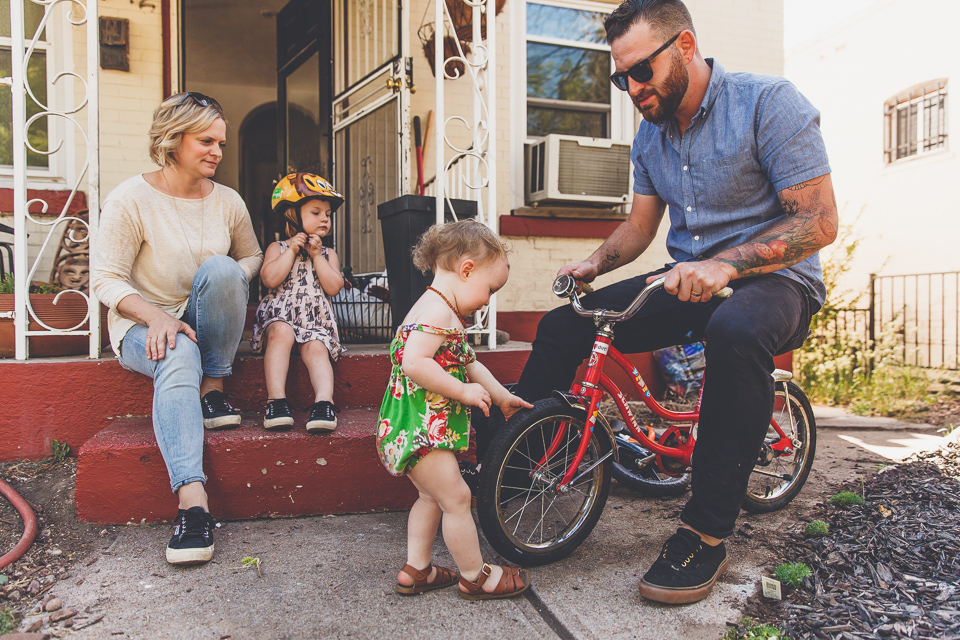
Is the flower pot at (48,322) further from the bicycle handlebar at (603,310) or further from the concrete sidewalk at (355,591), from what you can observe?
the bicycle handlebar at (603,310)

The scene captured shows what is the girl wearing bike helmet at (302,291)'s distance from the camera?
2816 millimetres

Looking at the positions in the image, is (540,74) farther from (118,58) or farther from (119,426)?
(119,426)

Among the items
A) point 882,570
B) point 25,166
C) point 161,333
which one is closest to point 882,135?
point 882,570

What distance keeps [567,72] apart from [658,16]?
3327 mm

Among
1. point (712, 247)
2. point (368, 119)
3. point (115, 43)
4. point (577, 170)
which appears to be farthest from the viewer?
point (577, 170)

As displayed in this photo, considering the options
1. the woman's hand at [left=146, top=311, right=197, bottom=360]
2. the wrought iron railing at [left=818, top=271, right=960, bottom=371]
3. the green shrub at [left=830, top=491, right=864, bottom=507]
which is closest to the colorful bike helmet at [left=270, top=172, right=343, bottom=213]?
the woman's hand at [left=146, top=311, right=197, bottom=360]

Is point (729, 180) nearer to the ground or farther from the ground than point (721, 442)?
farther from the ground

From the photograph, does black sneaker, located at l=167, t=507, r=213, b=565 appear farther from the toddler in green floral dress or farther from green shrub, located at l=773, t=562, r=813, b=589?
green shrub, located at l=773, t=562, r=813, b=589

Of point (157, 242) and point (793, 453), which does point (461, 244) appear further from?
point (793, 453)

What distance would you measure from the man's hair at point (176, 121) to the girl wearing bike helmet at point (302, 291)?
484mm

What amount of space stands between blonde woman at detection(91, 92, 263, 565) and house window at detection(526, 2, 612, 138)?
10.5 feet

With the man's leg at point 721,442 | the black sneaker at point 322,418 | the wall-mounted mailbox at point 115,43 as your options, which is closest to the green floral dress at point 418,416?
the black sneaker at point 322,418

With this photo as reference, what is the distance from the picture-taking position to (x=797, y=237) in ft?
6.92

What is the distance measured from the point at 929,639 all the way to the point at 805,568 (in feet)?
1.44
